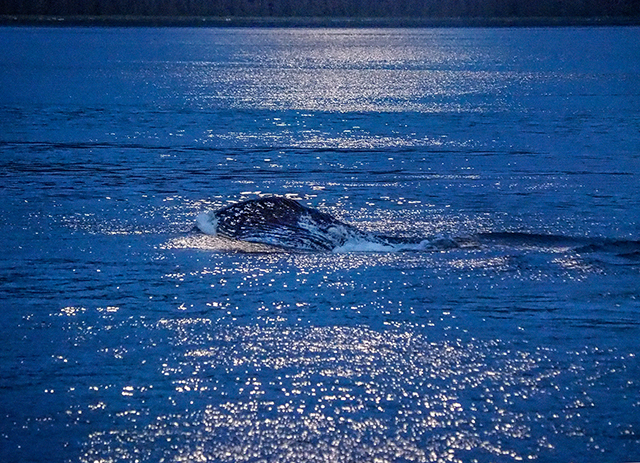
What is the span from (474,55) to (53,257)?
30072mm

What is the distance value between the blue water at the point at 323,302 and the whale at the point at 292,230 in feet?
0.53

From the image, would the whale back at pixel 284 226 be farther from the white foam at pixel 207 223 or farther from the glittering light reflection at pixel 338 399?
the glittering light reflection at pixel 338 399

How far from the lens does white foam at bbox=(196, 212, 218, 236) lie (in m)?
7.07

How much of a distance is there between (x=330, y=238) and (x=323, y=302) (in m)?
1.24

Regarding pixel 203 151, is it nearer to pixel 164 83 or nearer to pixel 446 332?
pixel 446 332


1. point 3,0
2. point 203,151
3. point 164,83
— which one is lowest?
point 3,0

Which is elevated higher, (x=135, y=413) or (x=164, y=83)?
(x=135, y=413)

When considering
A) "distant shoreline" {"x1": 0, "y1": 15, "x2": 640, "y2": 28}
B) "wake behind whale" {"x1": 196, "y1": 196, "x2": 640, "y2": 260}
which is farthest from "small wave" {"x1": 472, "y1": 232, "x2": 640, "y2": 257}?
"distant shoreline" {"x1": 0, "y1": 15, "x2": 640, "y2": 28}

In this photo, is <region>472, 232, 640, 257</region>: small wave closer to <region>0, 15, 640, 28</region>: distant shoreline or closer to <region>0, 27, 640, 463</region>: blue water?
<region>0, 27, 640, 463</region>: blue water

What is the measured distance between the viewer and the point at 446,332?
5.06m

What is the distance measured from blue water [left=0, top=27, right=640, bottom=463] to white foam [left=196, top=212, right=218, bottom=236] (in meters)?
0.07

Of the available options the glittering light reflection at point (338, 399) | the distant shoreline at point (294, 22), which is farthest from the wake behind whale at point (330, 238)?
the distant shoreline at point (294, 22)

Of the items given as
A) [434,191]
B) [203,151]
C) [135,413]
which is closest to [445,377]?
[135,413]

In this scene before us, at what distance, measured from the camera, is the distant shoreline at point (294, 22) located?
2707 inches
